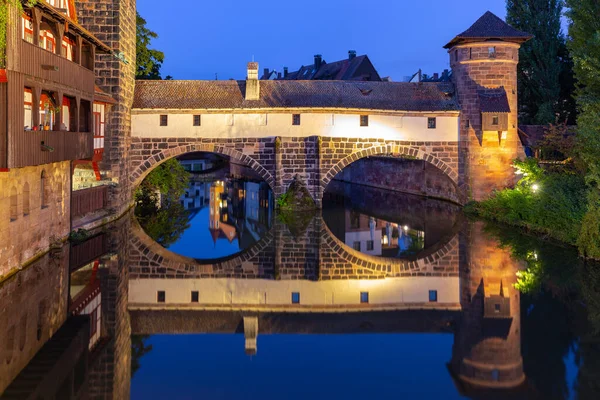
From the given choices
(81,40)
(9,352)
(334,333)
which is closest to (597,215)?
(334,333)

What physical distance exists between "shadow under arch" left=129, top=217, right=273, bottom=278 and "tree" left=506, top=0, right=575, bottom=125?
21709 mm

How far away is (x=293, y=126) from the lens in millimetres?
27828

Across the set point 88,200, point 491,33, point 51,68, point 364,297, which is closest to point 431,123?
point 491,33

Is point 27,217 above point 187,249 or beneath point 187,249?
above

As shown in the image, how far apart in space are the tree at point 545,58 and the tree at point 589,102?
1360 centimetres

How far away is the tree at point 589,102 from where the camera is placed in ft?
52.1

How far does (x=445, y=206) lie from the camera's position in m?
30.6

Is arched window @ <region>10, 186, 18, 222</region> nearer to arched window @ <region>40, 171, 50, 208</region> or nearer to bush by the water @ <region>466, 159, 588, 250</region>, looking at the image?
arched window @ <region>40, 171, 50, 208</region>

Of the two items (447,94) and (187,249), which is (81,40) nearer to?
(187,249)

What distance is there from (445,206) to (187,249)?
50.1 feet

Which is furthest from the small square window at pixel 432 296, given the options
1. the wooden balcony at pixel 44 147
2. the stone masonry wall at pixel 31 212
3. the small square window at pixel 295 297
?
the wooden balcony at pixel 44 147

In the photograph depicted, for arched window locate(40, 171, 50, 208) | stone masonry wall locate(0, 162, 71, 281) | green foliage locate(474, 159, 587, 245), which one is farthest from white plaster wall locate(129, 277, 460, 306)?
green foliage locate(474, 159, 587, 245)

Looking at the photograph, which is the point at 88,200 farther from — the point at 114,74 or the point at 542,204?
the point at 542,204

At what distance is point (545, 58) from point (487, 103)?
31.0ft
